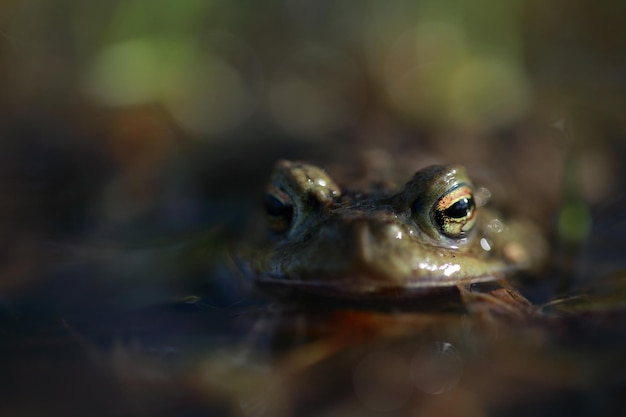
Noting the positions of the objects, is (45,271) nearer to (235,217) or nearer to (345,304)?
(235,217)

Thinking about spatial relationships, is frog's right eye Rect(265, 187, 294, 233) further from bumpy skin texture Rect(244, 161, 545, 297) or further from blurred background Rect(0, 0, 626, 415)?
blurred background Rect(0, 0, 626, 415)

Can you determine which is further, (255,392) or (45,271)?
(45,271)

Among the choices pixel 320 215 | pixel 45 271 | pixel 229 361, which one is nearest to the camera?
pixel 229 361

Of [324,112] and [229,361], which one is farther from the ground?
[324,112]

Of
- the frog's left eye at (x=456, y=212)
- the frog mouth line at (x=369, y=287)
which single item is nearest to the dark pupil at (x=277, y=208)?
the frog mouth line at (x=369, y=287)

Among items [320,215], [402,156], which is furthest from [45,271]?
[402,156]

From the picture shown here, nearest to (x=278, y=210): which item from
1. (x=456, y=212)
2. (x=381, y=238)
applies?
(x=381, y=238)

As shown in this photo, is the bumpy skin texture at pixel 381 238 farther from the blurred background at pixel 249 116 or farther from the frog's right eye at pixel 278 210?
the blurred background at pixel 249 116
